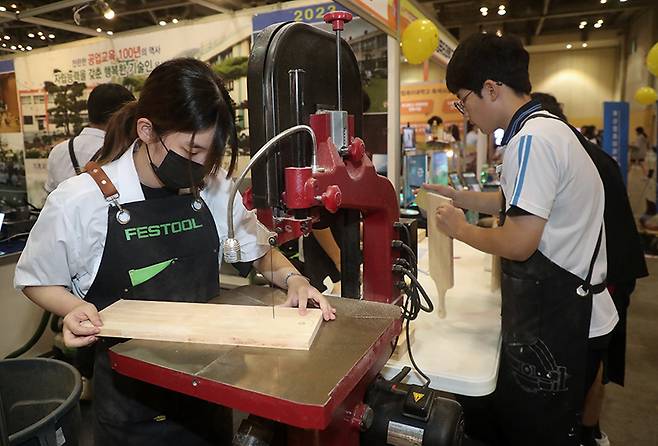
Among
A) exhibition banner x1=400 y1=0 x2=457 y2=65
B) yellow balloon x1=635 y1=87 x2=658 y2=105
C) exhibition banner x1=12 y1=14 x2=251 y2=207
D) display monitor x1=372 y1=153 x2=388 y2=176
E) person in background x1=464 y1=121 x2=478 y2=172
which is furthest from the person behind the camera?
yellow balloon x1=635 y1=87 x2=658 y2=105

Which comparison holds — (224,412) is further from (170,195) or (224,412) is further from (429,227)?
(429,227)

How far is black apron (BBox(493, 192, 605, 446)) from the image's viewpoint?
4.35 feet

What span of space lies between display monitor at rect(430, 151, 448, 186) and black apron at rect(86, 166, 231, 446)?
9.11ft

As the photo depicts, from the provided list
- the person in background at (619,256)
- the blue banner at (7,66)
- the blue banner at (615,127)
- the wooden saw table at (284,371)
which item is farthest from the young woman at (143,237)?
Answer: the blue banner at (615,127)

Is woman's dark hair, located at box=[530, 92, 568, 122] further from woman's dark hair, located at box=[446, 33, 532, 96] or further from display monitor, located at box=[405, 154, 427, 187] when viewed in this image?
display monitor, located at box=[405, 154, 427, 187]

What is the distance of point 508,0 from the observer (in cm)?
924

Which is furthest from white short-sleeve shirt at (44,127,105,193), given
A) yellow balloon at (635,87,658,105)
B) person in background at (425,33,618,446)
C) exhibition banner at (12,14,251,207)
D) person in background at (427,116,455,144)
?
yellow balloon at (635,87,658,105)

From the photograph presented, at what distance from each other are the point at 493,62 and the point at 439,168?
2510 millimetres

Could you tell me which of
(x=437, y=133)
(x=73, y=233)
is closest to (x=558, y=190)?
(x=73, y=233)

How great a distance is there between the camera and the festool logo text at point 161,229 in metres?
1.17

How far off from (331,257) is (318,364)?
908mm

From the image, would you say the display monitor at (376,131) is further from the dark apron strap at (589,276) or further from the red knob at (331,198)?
the red knob at (331,198)

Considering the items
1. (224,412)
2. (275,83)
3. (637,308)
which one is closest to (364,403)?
(224,412)

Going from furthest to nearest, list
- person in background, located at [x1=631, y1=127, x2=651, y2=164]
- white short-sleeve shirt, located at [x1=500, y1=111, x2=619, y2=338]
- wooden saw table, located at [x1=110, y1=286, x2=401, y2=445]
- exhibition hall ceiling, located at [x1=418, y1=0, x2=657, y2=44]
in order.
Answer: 1. person in background, located at [x1=631, y1=127, x2=651, y2=164]
2. exhibition hall ceiling, located at [x1=418, y1=0, x2=657, y2=44]
3. white short-sleeve shirt, located at [x1=500, y1=111, x2=619, y2=338]
4. wooden saw table, located at [x1=110, y1=286, x2=401, y2=445]
